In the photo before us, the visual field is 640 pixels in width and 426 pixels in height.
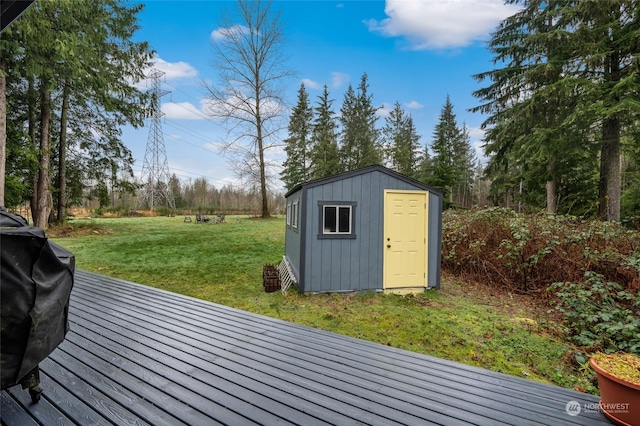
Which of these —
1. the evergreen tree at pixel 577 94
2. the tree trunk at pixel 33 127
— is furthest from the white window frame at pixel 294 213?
the tree trunk at pixel 33 127

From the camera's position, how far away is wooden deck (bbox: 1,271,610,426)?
1.66m

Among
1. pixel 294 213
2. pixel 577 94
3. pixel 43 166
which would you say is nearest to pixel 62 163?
pixel 43 166

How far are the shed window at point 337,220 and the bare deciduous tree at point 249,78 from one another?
14.7 meters

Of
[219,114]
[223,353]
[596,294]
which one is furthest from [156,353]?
[219,114]

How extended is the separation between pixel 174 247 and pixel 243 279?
460cm

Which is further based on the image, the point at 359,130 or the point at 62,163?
the point at 359,130

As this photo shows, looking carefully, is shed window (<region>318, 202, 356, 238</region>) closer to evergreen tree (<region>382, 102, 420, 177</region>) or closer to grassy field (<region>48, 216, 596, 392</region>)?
grassy field (<region>48, 216, 596, 392</region>)

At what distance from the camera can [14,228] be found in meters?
1.37

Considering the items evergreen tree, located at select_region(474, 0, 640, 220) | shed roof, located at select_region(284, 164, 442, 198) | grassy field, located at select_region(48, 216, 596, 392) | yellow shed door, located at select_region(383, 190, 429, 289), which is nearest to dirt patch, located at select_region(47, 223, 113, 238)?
grassy field, located at select_region(48, 216, 596, 392)

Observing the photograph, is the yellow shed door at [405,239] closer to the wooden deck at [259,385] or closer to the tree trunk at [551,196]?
the wooden deck at [259,385]

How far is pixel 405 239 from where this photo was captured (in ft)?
18.1

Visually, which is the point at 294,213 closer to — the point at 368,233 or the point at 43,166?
the point at 368,233

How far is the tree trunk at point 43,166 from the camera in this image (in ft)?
37.4

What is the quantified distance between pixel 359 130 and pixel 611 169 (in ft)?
52.8
